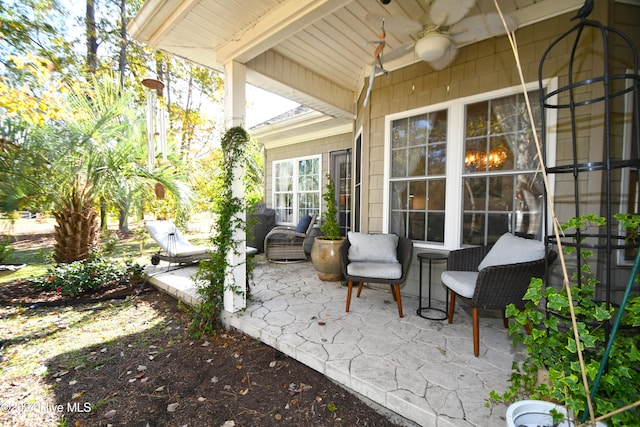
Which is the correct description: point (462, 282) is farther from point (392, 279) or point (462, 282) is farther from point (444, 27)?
point (444, 27)

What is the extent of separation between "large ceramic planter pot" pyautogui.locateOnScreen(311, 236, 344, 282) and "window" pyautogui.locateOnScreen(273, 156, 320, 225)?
240 centimetres

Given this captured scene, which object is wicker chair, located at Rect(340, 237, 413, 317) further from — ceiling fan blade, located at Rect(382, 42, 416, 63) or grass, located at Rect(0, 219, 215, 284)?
ceiling fan blade, located at Rect(382, 42, 416, 63)

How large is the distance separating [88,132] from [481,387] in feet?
15.4

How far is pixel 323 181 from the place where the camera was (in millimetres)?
6289

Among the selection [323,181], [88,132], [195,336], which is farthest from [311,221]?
[88,132]

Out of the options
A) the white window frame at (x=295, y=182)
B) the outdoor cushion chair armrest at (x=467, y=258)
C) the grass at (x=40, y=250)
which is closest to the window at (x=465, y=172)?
the outdoor cushion chair armrest at (x=467, y=258)

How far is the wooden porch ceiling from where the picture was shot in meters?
2.35

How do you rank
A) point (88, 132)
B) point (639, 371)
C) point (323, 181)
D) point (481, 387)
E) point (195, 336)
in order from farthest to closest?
point (323, 181) → point (88, 132) → point (195, 336) → point (481, 387) → point (639, 371)

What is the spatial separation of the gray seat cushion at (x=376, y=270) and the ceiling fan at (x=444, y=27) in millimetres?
2010

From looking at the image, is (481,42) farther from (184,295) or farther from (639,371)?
(184,295)

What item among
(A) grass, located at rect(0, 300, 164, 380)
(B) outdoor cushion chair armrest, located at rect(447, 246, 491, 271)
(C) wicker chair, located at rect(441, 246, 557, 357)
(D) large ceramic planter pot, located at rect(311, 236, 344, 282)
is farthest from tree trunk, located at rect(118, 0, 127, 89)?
(C) wicker chair, located at rect(441, 246, 557, 357)

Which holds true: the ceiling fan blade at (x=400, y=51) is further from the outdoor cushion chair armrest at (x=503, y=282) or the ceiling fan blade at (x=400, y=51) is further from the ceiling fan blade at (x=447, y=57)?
the outdoor cushion chair armrest at (x=503, y=282)

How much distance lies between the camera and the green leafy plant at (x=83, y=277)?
3.84 m

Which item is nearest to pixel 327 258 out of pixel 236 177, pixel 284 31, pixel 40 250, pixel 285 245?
pixel 285 245
